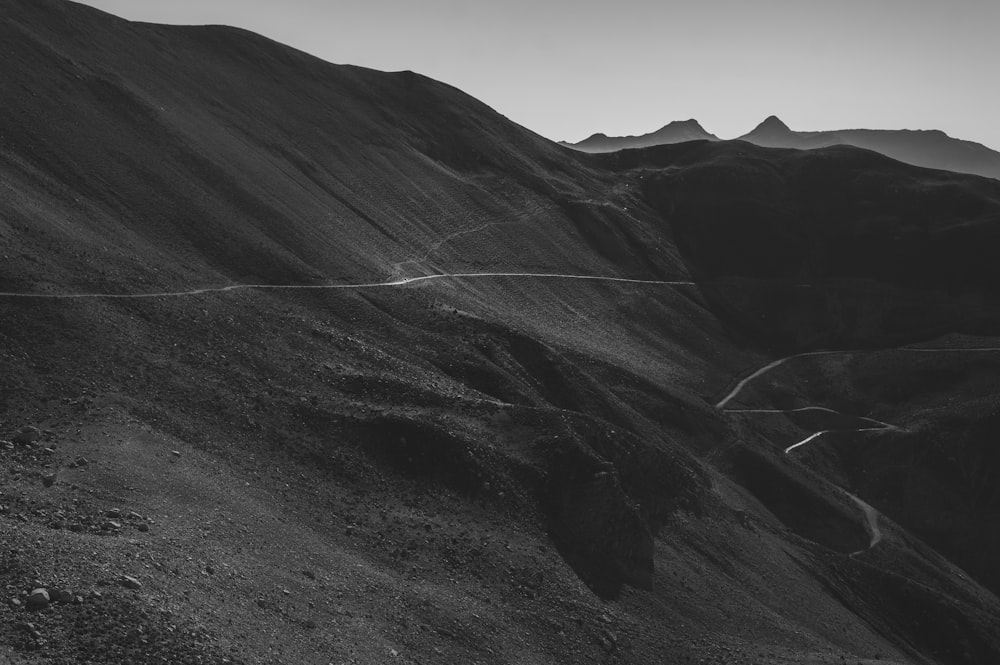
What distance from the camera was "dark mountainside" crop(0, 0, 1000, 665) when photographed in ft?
108

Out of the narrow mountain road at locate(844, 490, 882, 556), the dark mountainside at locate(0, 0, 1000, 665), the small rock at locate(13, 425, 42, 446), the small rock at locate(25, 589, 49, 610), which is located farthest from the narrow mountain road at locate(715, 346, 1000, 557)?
the small rock at locate(25, 589, 49, 610)

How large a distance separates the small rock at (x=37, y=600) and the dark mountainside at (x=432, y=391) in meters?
0.06

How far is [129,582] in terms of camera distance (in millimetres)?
25578

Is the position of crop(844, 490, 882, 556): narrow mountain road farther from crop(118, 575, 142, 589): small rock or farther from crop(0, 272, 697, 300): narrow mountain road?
crop(118, 575, 142, 589): small rock

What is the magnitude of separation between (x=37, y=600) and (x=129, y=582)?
9.04ft

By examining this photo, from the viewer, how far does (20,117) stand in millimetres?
60375

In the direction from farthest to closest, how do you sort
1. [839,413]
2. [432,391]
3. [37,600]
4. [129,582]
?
[839,413], [432,391], [129,582], [37,600]

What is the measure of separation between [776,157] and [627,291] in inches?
2150

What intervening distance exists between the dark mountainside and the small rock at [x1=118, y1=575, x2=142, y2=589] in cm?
42

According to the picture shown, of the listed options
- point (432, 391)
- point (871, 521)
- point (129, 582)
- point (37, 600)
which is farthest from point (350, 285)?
point (871, 521)

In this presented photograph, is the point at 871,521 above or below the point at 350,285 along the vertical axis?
below

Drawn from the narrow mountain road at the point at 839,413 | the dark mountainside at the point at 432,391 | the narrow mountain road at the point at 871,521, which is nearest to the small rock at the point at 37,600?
the dark mountainside at the point at 432,391

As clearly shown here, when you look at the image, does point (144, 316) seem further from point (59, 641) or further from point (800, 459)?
point (800, 459)

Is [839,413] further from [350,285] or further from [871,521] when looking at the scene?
[350,285]
